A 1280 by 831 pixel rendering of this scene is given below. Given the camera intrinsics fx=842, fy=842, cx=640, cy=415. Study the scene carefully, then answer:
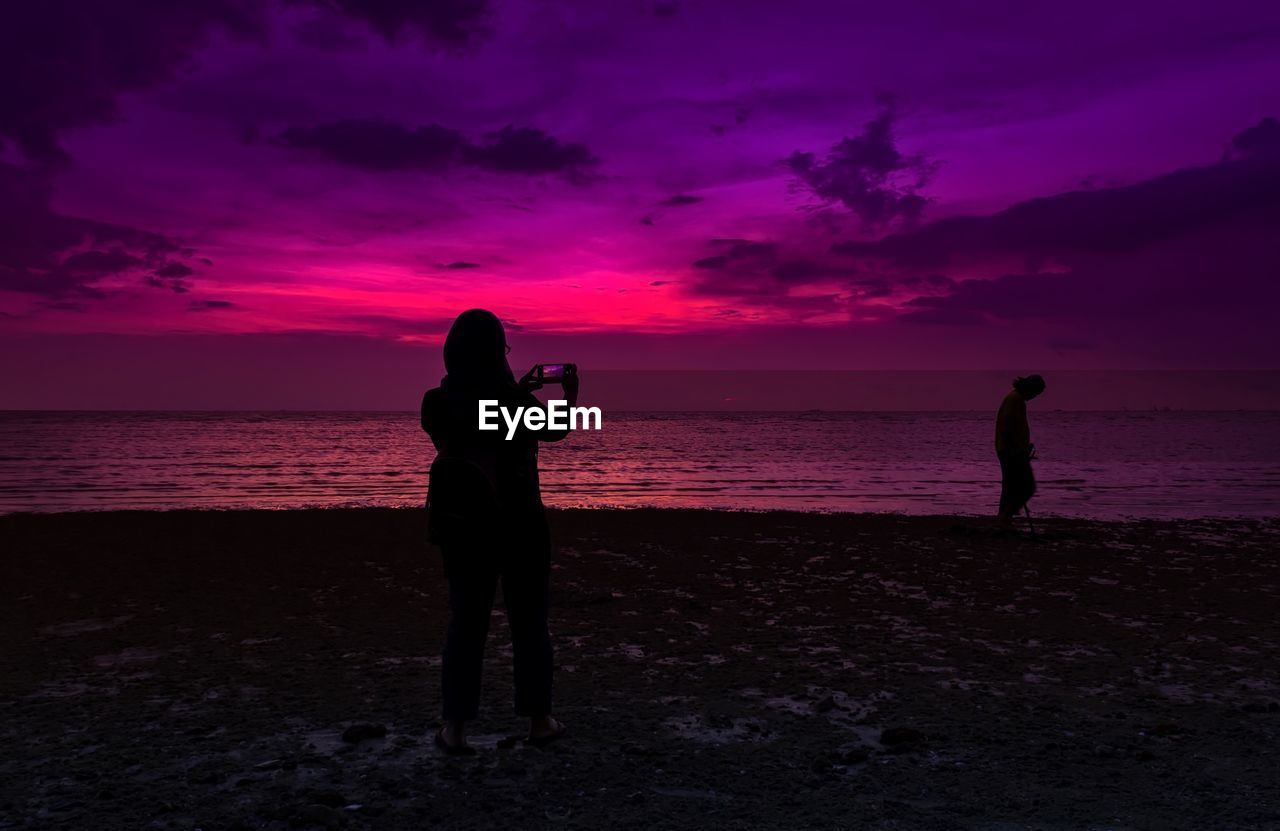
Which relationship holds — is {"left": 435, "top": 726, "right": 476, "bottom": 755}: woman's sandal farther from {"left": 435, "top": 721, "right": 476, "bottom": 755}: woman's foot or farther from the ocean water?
the ocean water

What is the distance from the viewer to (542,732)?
470 cm

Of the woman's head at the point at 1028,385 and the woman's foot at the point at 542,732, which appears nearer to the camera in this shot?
the woman's foot at the point at 542,732

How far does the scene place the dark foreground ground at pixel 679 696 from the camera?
3.92 metres

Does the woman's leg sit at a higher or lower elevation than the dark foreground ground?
higher

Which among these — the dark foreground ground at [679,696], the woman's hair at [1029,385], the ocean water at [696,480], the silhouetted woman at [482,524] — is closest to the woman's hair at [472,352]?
the silhouetted woman at [482,524]

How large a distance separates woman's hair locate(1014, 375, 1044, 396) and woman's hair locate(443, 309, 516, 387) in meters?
10.2

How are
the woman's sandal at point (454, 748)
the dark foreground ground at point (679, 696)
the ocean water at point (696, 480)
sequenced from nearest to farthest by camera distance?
the dark foreground ground at point (679, 696), the woman's sandal at point (454, 748), the ocean water at point (696, 480)

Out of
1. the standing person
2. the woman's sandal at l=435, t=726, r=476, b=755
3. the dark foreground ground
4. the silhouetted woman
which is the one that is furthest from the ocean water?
the woman's sandal at l=435, t=726, r=476, b=755

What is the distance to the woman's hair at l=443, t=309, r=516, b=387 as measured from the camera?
4.59 meters

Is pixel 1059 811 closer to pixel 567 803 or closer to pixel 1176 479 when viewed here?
pixel 567 803

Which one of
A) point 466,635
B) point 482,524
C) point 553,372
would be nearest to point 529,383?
point 553,372

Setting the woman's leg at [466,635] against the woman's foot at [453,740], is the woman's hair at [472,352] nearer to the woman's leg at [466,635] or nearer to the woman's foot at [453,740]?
the woman's leg at [466,635]

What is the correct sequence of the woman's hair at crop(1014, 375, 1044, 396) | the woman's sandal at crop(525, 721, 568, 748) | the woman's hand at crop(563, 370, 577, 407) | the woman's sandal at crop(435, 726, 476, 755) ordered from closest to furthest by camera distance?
the woman's sandal at crop(435, 726, 476, 755)
the woman's sandal at crop(525, 721, 568, 748)
the woman's hand at crop(563, 370, 577, 407)
the woman's hair at crop(1014, 375, 1044, 396)

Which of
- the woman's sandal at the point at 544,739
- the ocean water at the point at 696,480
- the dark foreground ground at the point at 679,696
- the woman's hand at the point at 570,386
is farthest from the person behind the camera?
the ocean water at the point at 696,480
